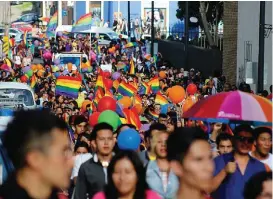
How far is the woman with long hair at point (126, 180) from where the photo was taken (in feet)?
17.5

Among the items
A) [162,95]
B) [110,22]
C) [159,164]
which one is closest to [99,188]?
[159,164]

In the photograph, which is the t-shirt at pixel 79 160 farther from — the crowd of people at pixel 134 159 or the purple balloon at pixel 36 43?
the purple balloon at pixel 36 43

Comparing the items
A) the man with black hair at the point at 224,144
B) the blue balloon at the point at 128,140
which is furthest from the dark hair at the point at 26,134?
the man with black hair at the point at 224,144

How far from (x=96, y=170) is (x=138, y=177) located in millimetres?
1590

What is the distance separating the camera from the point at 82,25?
Result: 4119 cm

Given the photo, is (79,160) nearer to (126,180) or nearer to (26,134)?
(126,180)

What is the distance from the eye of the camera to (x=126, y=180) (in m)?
5.41

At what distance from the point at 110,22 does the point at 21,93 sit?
178 feet

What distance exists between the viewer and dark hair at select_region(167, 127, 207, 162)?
14.9 feet

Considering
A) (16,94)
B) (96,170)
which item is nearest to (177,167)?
(96,170)

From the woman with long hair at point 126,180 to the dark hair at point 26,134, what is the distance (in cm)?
147

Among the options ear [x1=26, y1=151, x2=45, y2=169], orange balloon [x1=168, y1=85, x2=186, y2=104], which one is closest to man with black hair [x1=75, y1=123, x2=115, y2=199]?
ear [x1=26, y1=151, x2=45, y2=169]

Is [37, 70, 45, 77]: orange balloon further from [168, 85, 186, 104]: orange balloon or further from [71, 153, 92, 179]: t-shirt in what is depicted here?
[71, 153, 92, 179]: t-shirt

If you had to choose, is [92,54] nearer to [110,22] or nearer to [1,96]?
[1,96]
